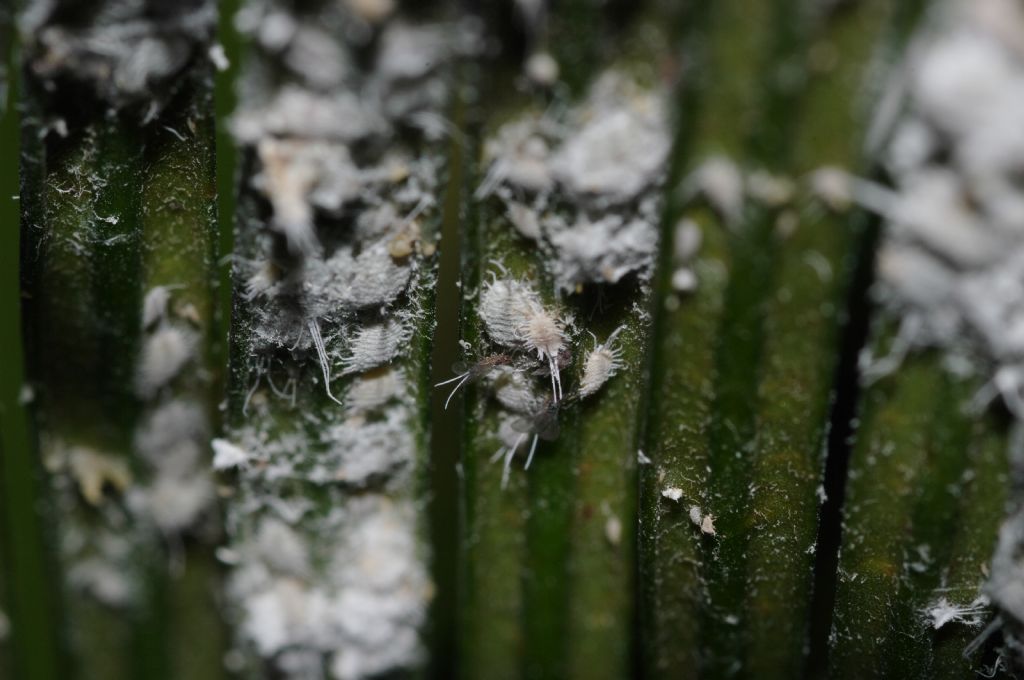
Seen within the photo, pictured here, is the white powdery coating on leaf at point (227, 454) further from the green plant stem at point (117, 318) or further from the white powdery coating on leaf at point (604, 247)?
the white powdery coating on leaf at point (604, 247)

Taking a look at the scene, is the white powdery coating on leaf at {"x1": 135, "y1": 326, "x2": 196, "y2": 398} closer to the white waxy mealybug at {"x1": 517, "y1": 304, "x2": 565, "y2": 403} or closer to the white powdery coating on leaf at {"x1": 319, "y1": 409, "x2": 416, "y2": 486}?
the white powdery coating on leaf at {"x1": 319, "y1": 409, "x2": 416, "y2": 486}

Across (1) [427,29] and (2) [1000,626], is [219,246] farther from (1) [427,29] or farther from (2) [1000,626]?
(2) [1000,626]

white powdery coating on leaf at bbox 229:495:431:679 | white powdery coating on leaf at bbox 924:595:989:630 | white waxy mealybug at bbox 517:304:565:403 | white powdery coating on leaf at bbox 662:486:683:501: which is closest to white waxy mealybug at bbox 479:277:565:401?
white waxy mealybug at bbox 517:304:565:403

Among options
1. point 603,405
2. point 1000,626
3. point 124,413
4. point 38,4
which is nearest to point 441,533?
point 603,405

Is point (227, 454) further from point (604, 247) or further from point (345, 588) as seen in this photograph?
point (604, 247)

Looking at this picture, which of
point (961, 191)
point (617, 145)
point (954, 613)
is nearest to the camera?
point (961, 191)

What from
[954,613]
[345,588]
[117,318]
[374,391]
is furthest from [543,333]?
[954,613]

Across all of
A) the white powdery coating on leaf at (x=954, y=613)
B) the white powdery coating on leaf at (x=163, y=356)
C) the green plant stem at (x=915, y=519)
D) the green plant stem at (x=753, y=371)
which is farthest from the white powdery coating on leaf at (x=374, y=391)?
the white powdery coating on leaf at (x=954, y=613)
